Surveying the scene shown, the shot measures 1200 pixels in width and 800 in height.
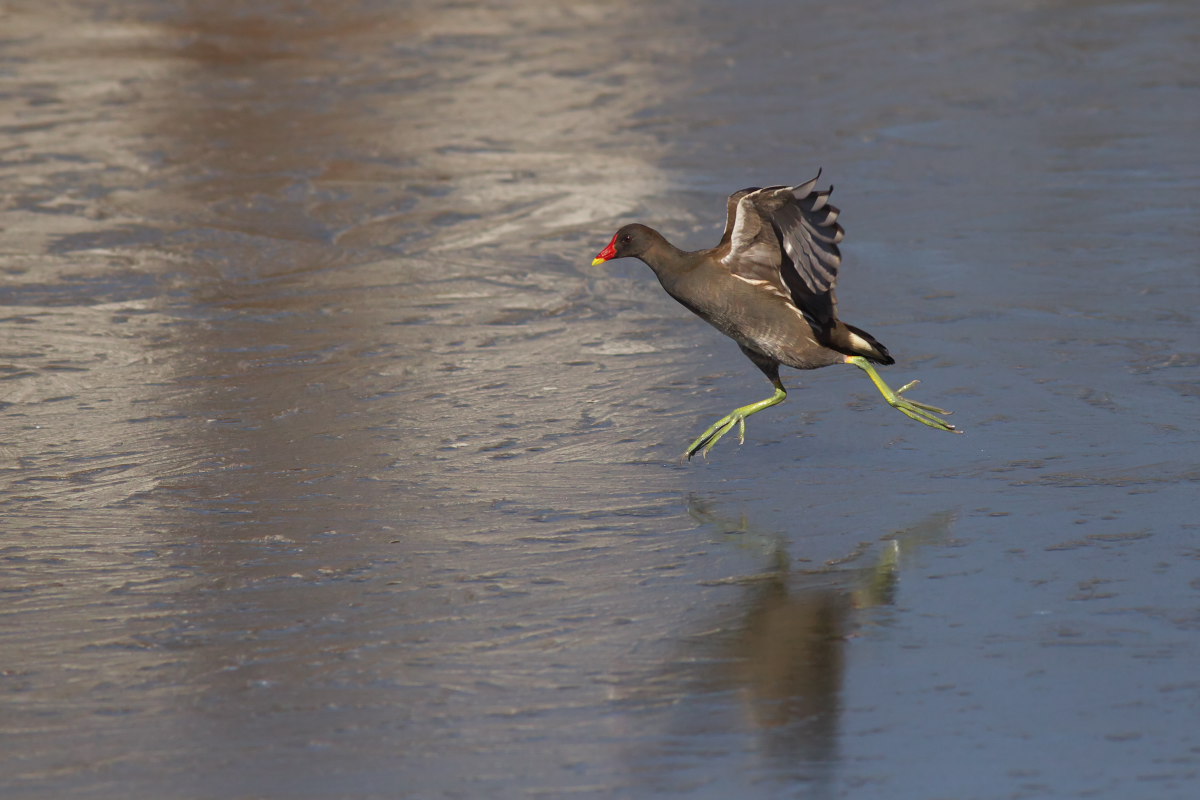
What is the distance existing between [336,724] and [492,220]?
511 centimetres

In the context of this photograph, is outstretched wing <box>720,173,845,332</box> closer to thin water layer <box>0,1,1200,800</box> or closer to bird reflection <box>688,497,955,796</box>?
thin water layer <box>0,1,1200,800</box>

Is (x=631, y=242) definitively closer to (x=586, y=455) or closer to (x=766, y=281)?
(x=766, y=281)

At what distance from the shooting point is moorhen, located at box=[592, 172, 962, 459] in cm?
525

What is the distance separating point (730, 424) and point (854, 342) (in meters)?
0.46

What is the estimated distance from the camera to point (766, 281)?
5418 millimetres

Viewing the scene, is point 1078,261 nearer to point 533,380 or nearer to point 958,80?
point 533,380

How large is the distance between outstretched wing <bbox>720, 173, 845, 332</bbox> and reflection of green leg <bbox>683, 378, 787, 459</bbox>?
30 cm

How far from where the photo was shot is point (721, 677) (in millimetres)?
4039

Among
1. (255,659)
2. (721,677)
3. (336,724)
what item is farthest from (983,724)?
(255,659)

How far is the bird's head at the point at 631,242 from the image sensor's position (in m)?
5.41

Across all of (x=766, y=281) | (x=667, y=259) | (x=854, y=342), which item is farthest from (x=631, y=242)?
(x=854, y=342)

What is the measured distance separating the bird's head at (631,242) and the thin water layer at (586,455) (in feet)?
2.10

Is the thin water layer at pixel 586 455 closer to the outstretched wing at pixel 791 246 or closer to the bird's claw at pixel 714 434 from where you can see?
the bird's claw at pixel 714 434

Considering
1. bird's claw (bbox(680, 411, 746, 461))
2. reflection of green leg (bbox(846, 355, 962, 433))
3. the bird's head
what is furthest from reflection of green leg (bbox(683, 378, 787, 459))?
the bird's head
